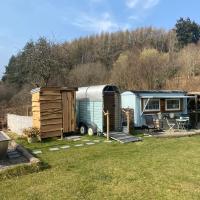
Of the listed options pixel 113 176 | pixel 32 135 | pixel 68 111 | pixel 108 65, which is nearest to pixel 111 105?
pixel 68 111

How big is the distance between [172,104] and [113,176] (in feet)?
39.9

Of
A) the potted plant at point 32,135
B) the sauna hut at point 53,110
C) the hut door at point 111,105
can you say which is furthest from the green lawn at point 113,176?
the hut door at point 111,105

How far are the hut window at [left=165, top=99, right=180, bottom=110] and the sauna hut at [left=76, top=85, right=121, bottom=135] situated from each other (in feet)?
14.9

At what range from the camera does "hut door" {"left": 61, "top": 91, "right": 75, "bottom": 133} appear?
45.4 ft

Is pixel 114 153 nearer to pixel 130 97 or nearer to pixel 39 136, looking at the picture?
pixel 39 136

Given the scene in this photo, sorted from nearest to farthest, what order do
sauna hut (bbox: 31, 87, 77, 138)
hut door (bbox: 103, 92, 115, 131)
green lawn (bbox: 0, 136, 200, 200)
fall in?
green lawn (bbox: 0, 136, 200, 200) < sauna hut (bbox: 31, 87, 77, 138) < hut door (bbox: 103, 92, 115, 131)

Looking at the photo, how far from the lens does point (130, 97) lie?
17.5 meters

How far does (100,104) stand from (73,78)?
2338 centimetres

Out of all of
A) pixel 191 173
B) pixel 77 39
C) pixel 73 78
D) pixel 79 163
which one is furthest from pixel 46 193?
pixel 77 39

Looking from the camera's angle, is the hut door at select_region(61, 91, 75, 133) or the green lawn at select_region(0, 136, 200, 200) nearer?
the green lawn at select_region(0, 136, 200, 200)

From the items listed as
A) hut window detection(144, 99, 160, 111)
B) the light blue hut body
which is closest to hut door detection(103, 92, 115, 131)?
the light blue hut body

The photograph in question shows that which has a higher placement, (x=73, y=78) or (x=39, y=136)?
(x=73, y=78)

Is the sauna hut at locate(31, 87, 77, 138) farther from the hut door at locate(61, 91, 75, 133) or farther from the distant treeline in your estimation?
the distant treeline

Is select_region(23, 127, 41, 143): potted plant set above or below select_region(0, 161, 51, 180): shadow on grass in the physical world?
above
